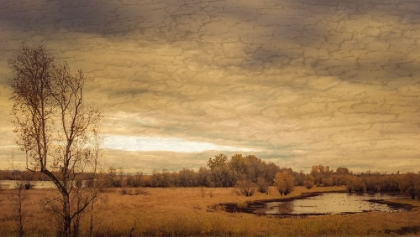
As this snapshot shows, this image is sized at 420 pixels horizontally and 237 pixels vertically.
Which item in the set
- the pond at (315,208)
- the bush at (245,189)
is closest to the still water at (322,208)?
the pond at (315,208)

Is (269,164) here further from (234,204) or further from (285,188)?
(234,204)

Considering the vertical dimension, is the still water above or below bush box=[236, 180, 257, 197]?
below

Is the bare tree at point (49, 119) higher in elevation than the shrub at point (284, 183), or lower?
higher

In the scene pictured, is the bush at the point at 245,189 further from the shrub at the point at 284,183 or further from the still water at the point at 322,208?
the still water at the point at 322,208

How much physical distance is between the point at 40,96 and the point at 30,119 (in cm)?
142

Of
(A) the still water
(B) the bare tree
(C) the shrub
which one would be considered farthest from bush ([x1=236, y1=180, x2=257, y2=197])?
(B) the bare tree

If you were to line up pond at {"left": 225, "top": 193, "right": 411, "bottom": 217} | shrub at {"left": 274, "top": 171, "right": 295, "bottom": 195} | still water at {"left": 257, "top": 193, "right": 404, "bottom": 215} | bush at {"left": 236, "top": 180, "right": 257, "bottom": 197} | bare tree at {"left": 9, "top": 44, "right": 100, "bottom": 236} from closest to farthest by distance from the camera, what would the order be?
bare tree at {"left": 9, "top": 44, "right": 100, "bottom": 236} → pond at {"left": 225, "top": 193, "right": 411, "bottom": 217} → still water at {"left": 257, "top": 193, "right": 404, "bottom": 215} → bush at {"left": 236, "top": 180, "right": 257, "bottom": 197} → shrub at {"left": 274, "top": 171, "right": 295, "bottom": 195}

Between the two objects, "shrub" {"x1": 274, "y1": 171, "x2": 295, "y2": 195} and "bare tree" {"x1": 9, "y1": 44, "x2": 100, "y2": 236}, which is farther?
"shrub" {"x1": 274, "y1": 171, "x2": 295, "y2": 195}

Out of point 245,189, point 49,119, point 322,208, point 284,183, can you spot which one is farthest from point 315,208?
point 49,119

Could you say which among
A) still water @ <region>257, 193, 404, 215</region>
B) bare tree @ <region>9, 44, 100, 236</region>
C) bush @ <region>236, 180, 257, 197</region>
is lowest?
still water @ <region>257, 193, 404, 215</region>

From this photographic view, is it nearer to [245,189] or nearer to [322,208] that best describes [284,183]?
[245,189]

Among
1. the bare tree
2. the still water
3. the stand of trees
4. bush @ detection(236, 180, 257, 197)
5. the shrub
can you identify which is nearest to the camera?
the bare tree

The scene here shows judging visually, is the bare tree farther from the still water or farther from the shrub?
the shrub

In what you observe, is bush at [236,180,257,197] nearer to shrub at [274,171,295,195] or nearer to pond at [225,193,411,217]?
shrub at [274,171,295,195]
